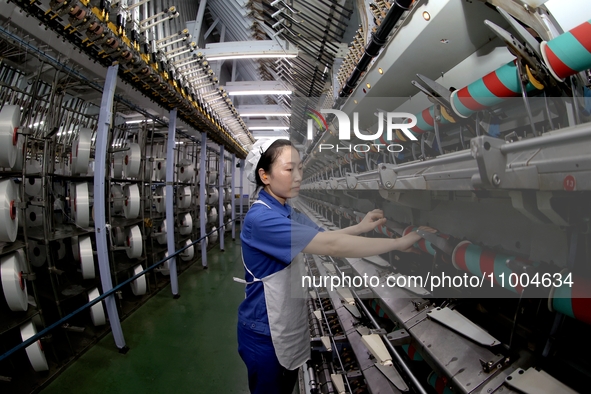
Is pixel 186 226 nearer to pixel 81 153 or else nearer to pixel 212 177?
pixel 212 177

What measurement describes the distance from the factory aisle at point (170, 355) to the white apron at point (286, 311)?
3.98 feet

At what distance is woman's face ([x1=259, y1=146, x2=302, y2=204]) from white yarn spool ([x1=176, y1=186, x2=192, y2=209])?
4353mm

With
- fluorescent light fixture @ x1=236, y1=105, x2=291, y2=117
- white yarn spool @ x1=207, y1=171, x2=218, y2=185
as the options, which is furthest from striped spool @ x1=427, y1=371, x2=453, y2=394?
white yarn spool @ x1=207, y1=171, x2=218, y2=185

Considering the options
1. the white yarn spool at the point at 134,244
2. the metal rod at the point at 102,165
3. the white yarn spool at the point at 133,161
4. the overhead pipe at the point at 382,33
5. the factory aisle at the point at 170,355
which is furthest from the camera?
the white yarn spool at the point at 133,161

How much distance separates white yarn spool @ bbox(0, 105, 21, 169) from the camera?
6.63ft

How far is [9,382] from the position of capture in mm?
2230

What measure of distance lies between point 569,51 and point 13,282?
3.26 m

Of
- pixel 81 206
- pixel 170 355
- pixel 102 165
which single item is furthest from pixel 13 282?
pixel 170 355

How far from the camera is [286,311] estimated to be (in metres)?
1.33

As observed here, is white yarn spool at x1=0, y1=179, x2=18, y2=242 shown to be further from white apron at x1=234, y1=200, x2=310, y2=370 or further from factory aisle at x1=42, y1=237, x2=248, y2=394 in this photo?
white apron at x1=234, y1=200, x2=310, y2=370

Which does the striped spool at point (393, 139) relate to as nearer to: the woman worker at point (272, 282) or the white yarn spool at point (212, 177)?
the woman worker at point (272, 282)

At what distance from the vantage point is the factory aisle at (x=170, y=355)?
224cm

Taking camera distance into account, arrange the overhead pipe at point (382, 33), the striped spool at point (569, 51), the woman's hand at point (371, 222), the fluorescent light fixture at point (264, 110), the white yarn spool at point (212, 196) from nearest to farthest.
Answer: the striped spool at point (569, 51) → the overhead pipe at point (382, 33) → the woman's hand at point (371, 222) → the fluorescent light fixture at point (264, 110) → the white yarn spool at point (212, 196)

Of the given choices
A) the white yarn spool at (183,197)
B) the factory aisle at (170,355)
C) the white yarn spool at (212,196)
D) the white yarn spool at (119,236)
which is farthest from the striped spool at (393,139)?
the white yarn spool at (212,196)
